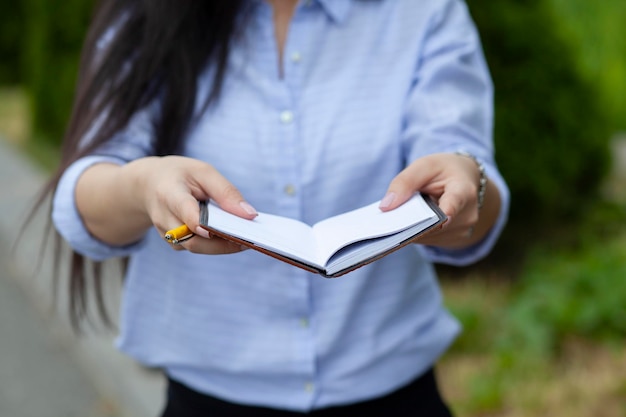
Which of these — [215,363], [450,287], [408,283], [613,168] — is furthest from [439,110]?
[613,168]

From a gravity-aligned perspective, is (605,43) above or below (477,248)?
below

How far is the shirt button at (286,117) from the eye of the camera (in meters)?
1.36

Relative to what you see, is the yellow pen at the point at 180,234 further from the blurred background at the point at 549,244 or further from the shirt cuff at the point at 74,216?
the blurred background at the point at 549,244

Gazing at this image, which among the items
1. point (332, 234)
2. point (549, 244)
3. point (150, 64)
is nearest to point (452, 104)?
point (332, 234)

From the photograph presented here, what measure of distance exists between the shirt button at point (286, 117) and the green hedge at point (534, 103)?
220 cm

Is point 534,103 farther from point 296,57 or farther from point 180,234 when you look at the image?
point 180,234

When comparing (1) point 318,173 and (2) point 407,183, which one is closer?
(2) point 407,183

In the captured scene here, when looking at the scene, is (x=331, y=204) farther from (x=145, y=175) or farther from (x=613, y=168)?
(x=613, y=168)

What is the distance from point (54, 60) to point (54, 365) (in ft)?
10.7

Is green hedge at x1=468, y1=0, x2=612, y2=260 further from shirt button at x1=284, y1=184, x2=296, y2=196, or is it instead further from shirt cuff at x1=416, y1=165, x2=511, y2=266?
shirt button at x1=284, y1=184, x2=296, y2=196

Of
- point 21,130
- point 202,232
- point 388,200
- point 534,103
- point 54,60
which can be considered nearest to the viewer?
point 202,232

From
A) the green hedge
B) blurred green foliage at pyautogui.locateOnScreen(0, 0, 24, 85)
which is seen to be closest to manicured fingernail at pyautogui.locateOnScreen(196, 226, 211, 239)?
the green hedge

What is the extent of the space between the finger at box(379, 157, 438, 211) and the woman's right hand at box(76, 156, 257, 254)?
0.18 metres

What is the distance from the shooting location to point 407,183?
1150 mm
